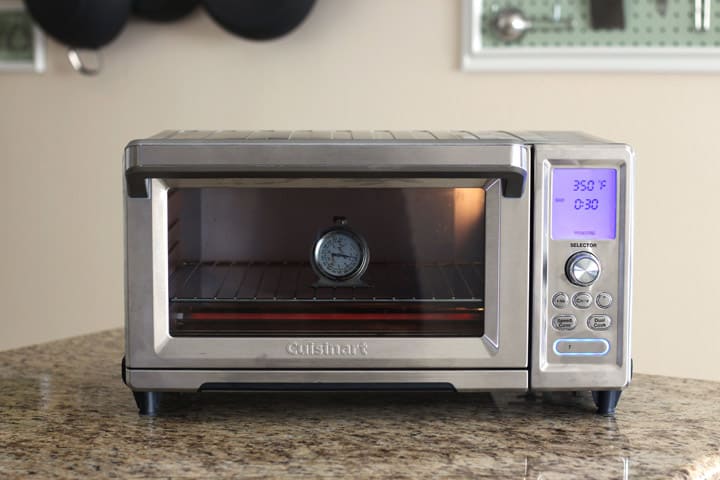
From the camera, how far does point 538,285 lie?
109 cm

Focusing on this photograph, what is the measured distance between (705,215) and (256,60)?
1175 millimetres

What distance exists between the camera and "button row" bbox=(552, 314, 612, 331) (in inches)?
42.9

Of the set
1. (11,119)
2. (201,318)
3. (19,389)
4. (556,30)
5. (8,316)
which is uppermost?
(556,30)

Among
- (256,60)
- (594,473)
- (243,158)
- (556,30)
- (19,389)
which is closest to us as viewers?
(594,473)

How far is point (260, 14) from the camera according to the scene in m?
2.32

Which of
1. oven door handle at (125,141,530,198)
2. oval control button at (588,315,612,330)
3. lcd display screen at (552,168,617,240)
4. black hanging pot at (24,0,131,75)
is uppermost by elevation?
black hanging pot at (24,0,131,75)

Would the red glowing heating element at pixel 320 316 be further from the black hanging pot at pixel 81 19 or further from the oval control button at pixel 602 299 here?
the black hanging pot at pixel 81 19

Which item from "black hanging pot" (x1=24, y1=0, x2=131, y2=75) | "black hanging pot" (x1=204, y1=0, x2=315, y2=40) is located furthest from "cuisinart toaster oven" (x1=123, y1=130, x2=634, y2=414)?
"black hanging pot" (x1=24, y1=0, x2=131, y2=75)

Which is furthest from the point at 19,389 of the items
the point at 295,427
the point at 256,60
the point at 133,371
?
the point at 256,60

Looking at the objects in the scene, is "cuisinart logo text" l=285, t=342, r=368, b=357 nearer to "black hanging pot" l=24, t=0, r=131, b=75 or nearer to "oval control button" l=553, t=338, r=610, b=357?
"oval control button" l=553, t=338, r=610, b=357

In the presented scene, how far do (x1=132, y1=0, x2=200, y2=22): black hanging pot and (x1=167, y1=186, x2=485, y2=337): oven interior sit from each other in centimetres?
143

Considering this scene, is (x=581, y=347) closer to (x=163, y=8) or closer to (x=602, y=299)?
(x=602, y=299)

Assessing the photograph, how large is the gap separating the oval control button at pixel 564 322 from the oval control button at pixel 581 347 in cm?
1

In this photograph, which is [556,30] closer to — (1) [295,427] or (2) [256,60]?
(2) [256,60]
